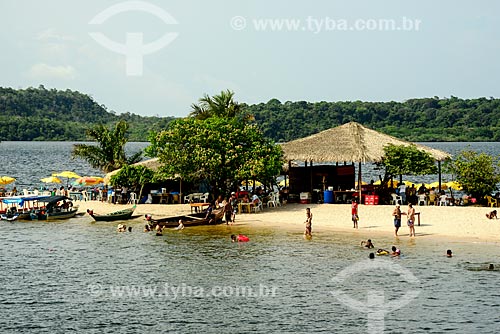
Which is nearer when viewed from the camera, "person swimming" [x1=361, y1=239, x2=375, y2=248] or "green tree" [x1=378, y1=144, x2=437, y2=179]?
"person swimming" [x1=361, y1=239, x2=375, y2=248]

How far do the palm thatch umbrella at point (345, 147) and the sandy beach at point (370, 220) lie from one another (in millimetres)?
2608

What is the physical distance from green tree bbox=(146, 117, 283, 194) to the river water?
549cm

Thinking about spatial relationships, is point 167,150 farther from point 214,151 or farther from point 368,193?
point 368,193

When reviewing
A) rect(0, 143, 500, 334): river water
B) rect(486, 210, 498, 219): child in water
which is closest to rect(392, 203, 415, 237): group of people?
rect(0, 143, 500, 334): river water

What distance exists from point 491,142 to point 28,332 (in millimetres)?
144390

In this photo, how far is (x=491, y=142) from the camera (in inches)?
6048

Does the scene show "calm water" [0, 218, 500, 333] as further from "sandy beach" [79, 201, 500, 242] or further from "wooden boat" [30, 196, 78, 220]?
"wooden boat" [30, 196, 78, 220]

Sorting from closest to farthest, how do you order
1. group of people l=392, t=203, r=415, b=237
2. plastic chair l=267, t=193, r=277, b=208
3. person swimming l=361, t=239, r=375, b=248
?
person swimming l=361, t=239, r=375, b=248 < group of people l=392, t=203, r=415, b=237 < plastic chair l=267, t=193, r=277, b=208

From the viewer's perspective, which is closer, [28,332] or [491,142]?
[28,332]

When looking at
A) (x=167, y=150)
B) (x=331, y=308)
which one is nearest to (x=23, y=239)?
(x=167, y=150)

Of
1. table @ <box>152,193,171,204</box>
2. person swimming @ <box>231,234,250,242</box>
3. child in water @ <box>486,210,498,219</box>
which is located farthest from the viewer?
table @ <box>152,193,171,204</box>

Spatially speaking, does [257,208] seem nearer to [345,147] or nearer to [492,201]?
[345,147]

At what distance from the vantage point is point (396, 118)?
514 ft
